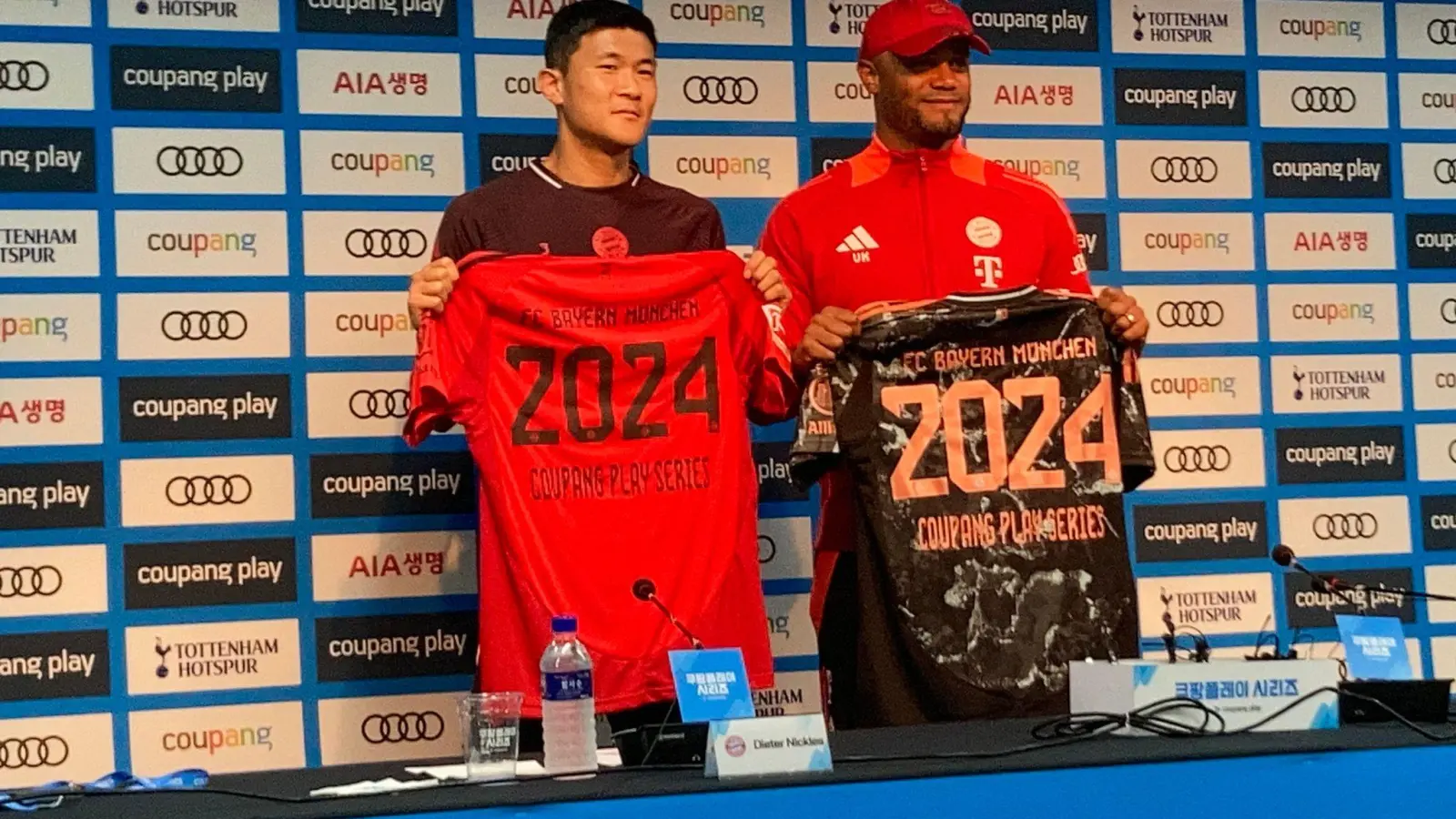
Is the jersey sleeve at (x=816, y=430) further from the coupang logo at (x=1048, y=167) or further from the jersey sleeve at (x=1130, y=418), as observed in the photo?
the coupang logo at (x=1048, y=167)

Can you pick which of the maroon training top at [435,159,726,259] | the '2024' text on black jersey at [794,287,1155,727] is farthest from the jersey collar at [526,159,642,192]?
the '2024' text on black jersey at [794,287,1155,727]

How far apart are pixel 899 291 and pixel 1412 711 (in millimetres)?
1522

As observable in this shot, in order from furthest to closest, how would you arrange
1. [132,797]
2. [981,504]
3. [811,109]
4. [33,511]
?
1. [811,109]
2. [33,511]
3. [981,504]
4. [132,797]

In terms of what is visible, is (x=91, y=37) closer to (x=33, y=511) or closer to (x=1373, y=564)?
(x=33, y=511)

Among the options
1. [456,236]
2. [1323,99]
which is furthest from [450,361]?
[1323,99]

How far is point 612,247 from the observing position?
3.79 metres

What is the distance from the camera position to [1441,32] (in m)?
5.21

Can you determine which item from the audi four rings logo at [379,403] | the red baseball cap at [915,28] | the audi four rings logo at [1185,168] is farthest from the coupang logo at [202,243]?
the audi four rings logo at [1185,168]

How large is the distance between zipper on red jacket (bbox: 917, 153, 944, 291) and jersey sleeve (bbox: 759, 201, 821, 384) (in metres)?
0.19

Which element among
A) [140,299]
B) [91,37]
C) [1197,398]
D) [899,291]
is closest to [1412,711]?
[899,291]

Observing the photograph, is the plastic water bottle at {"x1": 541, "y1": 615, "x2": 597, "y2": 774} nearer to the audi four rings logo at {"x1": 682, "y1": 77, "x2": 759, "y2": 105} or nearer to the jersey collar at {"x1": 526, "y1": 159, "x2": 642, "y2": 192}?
the jersey collar at {"x1": 526, "y1": 159, "x2": 642, "y2": 192}

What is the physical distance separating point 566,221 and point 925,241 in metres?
0.82

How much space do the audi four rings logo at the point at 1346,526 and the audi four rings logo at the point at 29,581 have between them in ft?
11.0

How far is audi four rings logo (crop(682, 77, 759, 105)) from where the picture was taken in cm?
464
